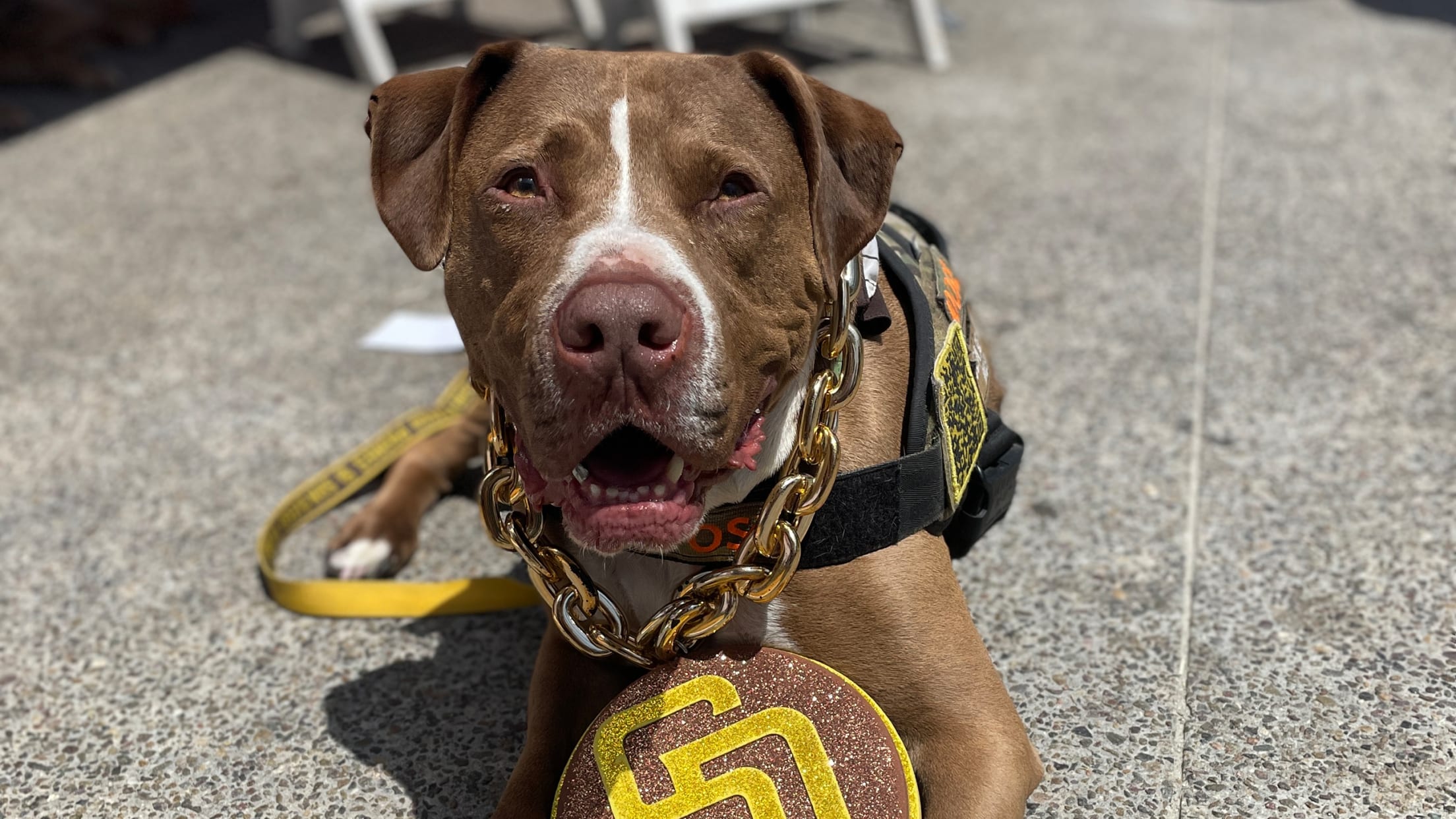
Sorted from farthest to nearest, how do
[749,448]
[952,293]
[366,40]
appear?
[366,40] < [952,293] < [749,448]

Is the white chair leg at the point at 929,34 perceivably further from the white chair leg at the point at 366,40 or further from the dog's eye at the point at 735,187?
the dog's eye at the point at 735,187

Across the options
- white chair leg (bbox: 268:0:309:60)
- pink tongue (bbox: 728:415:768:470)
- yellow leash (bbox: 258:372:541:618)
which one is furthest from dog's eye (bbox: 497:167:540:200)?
white chair leg (bbox: 268:0:309:60)

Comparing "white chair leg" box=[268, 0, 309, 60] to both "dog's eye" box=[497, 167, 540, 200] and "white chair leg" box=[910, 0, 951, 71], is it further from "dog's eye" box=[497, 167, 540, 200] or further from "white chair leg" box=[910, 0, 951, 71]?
"dog's eye" box=[497, 167, 540, 200]

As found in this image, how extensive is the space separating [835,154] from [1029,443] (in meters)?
1.84

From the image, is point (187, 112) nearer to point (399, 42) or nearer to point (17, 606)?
point (399, 42)

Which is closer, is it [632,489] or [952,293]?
[632,489]

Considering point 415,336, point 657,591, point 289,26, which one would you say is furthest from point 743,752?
point 289,26

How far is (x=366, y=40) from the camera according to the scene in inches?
280

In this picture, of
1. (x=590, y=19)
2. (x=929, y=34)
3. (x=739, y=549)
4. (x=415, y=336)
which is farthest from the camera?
(x=590, y=19)

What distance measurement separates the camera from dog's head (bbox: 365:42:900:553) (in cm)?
190

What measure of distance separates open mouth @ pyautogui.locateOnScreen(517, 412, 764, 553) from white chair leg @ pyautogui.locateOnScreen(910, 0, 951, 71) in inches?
224

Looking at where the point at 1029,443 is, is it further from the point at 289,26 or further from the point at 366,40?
the point at 289,26

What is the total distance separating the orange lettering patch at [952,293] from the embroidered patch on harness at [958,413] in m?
0.06

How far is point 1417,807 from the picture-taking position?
7.77 feet
